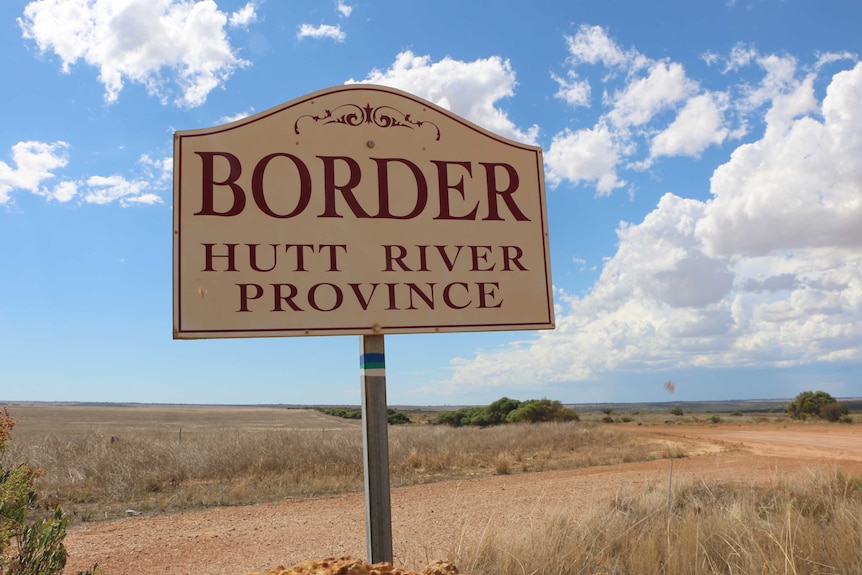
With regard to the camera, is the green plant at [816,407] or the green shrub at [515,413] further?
the green plant at [816,407]

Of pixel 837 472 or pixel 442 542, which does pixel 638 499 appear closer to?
A: pixel 442 542

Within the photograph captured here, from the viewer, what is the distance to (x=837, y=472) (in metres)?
8.09

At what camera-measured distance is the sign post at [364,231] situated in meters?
3.52

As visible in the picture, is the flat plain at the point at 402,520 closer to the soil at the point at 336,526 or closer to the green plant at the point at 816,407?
the soil at the point at 336,526

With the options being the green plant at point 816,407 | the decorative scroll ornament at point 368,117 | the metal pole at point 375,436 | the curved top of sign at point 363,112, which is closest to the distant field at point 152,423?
the metal pole at point 375,436

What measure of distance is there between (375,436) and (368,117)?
1.99 meters

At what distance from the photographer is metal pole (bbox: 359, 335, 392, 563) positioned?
142 inches

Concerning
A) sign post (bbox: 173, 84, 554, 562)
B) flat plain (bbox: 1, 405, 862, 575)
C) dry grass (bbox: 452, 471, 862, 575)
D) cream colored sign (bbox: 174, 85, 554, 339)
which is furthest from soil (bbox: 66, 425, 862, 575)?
cream colored sign (bbox: 174, 85, 554, 339)

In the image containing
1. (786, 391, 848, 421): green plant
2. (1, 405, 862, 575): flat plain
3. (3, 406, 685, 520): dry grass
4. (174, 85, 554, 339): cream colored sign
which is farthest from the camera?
(786, 391, 848, 421): green plant

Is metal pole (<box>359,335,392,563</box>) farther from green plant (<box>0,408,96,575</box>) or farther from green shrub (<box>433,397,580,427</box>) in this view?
green shrub (<box>433,397,580,427</box>)

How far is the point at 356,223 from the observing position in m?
3.73

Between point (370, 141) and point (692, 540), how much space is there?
3.61 metres

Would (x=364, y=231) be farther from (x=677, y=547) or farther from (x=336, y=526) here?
(x=336, y=526)

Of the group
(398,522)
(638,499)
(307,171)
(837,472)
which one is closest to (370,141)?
(307,171)
